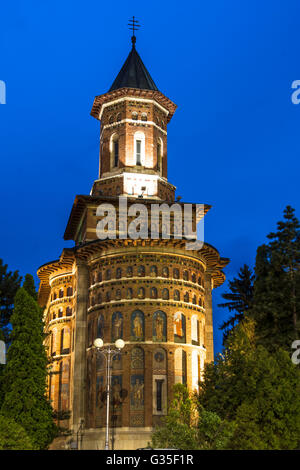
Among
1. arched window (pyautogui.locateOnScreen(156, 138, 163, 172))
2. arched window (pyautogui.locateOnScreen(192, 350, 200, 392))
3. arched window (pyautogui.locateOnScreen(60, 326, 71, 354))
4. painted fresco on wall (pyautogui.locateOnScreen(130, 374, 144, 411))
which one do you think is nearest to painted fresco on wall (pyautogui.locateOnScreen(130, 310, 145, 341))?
painted fresco on wall (pyautogui.locateOnScreen(130, 374, 144, 411))

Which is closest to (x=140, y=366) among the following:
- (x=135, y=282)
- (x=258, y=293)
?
(x=135, y=282)

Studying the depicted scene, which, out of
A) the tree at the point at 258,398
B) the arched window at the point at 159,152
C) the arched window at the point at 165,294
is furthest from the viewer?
the arched window at the point at 159,152

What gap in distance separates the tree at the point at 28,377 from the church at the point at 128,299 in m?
6.12

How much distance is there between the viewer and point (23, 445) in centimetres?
2441

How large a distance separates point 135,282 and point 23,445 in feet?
56.2

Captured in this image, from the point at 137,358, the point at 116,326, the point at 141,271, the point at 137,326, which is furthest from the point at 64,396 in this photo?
the point at 141,271

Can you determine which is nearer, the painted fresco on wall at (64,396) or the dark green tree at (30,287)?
the dark green tree at (30,287)

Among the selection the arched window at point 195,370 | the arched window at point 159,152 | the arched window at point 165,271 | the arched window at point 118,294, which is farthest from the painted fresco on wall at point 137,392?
the arched window at point 159,152

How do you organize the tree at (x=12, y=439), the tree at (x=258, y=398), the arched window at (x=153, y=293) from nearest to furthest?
the tree at (x=12, y=439), the tree at (x=258, y=398), the arched window at (x=153, y=293)

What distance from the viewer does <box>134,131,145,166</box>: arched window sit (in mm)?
46906

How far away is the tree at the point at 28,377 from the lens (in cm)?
3197

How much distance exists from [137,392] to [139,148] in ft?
60.7

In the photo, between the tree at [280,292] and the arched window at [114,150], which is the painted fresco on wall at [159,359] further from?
the arched window at [114,150]

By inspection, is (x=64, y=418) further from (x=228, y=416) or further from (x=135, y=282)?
(x=228, y=416)
